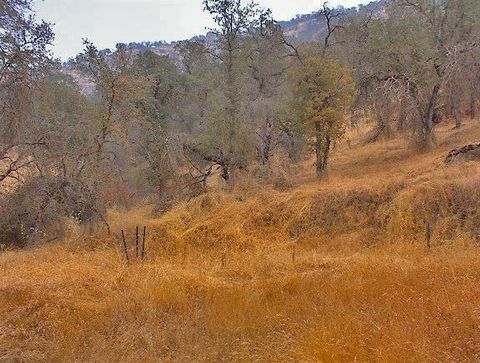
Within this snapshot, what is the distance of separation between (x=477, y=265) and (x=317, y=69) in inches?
489

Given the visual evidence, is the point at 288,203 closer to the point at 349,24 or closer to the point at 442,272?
the point at 442,272

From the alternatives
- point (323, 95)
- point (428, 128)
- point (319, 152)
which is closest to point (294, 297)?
point (323, 95)

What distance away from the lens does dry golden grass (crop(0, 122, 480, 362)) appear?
5.15 meters

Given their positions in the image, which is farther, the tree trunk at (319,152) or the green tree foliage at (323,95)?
the tree trunk at (319,152)

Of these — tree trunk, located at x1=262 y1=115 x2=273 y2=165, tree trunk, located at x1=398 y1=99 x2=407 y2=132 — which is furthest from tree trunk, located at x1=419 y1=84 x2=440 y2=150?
tree trunk, located at x1=262 y1=115 x2=273 y2=165

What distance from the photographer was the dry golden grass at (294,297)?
5148 millimetres

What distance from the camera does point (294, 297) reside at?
7.00 m

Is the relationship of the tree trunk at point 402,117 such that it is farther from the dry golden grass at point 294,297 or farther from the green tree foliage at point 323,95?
the dry golden grass at point 294,297

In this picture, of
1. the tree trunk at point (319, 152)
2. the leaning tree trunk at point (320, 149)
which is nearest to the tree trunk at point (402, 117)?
the leaning tree trunk at point (320, 149)

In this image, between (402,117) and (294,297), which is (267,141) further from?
(294,297)

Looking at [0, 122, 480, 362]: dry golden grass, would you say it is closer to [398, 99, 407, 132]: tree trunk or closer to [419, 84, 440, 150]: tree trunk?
[419, 84, 440, 150]: tree trunk

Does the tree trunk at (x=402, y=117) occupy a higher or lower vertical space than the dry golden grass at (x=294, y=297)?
higher

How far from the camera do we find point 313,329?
5473 millimetres

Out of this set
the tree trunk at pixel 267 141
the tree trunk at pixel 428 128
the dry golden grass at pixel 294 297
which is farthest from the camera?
the tree trunk at pixel 267 141
